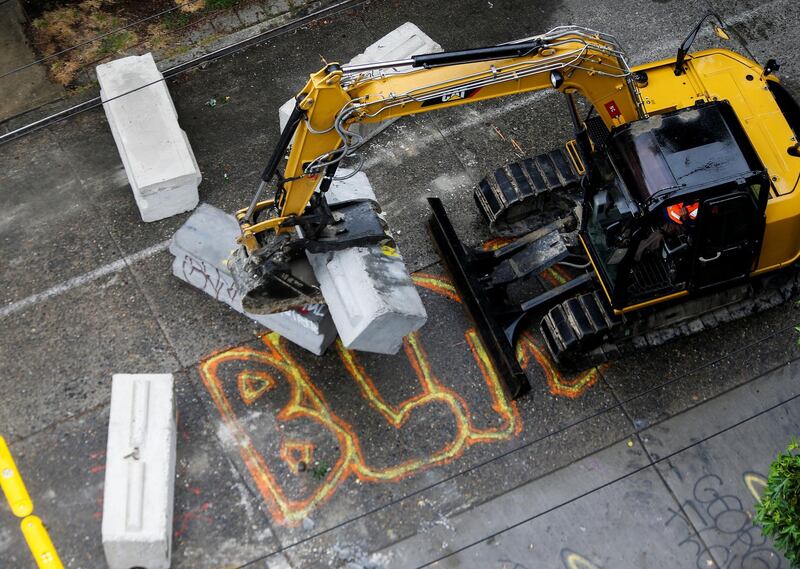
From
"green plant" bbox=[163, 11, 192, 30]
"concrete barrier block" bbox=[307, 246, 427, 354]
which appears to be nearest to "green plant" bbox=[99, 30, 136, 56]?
"green plant" bbox=[163, 11, 192, 30]

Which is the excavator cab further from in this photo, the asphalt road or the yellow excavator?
the asphalt road

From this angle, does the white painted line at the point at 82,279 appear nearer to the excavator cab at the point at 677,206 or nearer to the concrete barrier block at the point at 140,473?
the concrete barrier block at the point at 140,473

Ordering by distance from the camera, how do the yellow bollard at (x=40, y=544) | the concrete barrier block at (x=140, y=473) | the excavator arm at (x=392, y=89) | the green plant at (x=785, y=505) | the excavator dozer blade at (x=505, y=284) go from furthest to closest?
the excavator dozer blade at (x=505, y=284) < the yellow bollard at (x=40, y=544) < the concrete barrier block at (x=140, y=473) < the excavator arm at (x=392, y=89) < the green plant at (x=785, y=505)

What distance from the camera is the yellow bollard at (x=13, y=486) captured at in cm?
884

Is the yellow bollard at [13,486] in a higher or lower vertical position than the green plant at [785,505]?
lower

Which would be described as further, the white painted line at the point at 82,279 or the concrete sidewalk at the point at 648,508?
the white painted line at the point at 82,279

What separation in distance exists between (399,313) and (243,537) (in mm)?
2816

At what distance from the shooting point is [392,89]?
7930mm

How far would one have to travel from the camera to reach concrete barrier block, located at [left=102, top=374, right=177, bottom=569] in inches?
325

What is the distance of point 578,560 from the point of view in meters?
8.69

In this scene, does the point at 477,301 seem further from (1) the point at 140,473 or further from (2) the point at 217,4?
(2) the point at 217,4

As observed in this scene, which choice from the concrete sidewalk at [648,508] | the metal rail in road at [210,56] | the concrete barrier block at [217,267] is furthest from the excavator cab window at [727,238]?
the metal rail in road at [210,56]

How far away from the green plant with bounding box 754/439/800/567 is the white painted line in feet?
23.3

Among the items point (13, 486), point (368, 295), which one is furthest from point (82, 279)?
point (368, 295)
